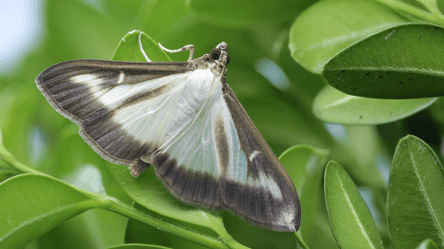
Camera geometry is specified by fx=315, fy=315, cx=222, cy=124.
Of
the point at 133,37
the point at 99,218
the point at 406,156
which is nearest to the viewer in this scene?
the point at 406,156

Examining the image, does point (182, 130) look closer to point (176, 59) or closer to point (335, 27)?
point (176, 59)

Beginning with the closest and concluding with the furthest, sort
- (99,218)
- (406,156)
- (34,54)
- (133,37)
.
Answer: (406,156) < (133,37) < (99,218) < (34,54)

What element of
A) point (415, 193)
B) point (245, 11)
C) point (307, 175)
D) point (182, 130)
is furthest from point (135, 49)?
point (415, 193)

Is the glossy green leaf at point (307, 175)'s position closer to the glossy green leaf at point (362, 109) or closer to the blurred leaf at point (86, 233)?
the glossy green leaf at point (362, 109)

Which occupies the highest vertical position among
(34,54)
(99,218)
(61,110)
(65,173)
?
(34,54)

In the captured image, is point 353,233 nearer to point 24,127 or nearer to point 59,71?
point 59,71

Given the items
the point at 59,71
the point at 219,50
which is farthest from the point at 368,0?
the point at 59,71
